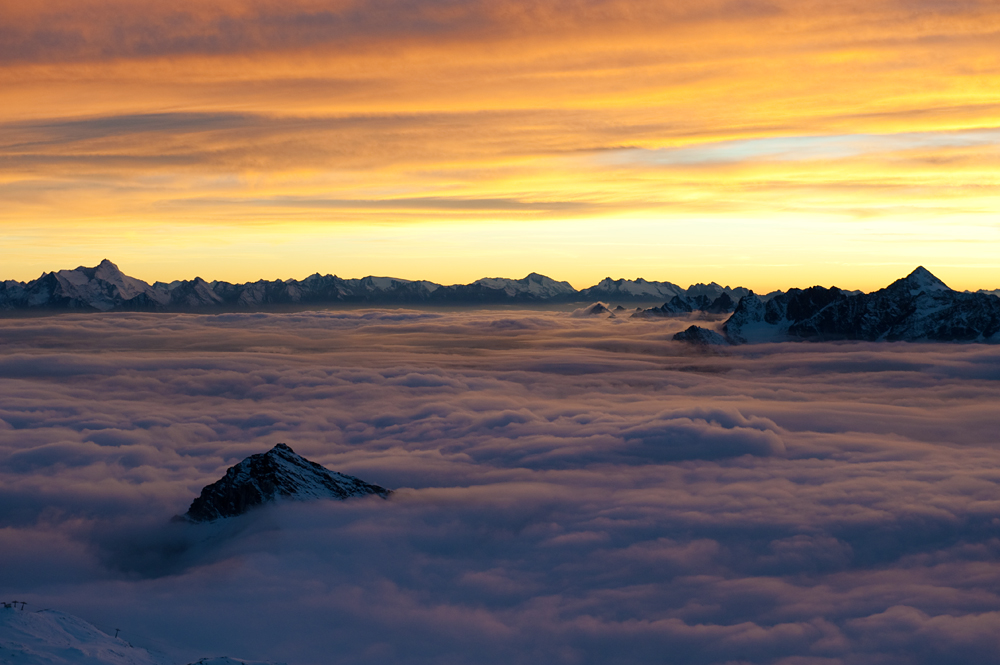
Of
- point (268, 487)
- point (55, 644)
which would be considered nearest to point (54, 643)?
point (55, 644)

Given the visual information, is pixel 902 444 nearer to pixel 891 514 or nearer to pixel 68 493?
pixel 891 514

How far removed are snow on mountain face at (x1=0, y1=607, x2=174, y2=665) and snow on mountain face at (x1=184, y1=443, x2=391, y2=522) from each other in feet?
321

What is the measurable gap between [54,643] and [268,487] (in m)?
106

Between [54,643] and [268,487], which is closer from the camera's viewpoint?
[54,643]

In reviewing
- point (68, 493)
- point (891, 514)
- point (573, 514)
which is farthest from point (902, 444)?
point (68, 493)

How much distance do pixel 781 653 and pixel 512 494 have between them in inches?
2855

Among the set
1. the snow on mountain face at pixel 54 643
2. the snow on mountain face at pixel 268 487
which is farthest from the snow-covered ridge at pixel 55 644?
the snow on mountain face at pixel 268 487

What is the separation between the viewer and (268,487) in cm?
15112

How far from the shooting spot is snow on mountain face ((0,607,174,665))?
45125 mm

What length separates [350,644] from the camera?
91.2 metres

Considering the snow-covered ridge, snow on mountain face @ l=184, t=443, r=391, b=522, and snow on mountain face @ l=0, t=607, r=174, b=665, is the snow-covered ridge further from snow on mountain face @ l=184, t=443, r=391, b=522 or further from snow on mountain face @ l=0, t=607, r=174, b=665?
snow on mountain face @ l=184, t=443, r=391, b=522

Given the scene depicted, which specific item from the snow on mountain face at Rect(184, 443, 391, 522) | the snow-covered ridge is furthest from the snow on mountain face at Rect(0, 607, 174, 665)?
the snow on mountain face at Rect(184, 443, 391, 522)

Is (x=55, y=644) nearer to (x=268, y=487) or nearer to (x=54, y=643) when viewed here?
(x=54, y=643)

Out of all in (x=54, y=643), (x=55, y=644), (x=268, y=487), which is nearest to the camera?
(x=55, y=644)
